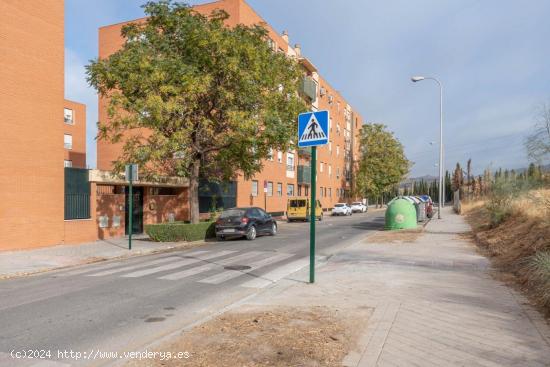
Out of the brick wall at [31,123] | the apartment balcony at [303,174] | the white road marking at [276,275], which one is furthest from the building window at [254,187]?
the white road marking at [276,275]

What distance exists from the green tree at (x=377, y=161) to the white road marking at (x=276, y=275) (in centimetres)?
5494

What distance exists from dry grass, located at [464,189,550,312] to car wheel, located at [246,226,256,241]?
8790mm

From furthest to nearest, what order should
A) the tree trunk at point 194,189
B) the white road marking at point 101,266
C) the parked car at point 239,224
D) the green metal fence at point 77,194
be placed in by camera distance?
the tree trunk at point 194,189, the parked car at point 239,224, the green metal fence at point 77,194, the white road marking at point 101,266

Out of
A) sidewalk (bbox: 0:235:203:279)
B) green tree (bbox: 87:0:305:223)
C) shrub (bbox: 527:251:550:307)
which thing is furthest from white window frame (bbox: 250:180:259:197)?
shrub (bbox: 527:251:550:307)

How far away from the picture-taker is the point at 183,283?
30.0ft

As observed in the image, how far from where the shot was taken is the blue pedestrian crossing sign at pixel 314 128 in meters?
8.22

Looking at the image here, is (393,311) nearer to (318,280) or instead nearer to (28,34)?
(318,280)

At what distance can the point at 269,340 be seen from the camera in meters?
5.03

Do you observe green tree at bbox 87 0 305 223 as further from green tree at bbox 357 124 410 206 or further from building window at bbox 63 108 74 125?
green tree at bbox 357 124 410 206

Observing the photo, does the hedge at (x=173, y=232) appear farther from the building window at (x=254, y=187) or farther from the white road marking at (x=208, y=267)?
the building window at (x=254, y=187)

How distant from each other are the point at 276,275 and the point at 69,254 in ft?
25.2

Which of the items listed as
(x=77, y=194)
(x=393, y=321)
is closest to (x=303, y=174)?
(x=77, y=194)

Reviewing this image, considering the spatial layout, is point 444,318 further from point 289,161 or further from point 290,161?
point 290,161

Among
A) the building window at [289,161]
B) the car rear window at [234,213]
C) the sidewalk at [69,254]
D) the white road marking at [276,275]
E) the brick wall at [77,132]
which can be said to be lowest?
the sidewalk at [69,254]
